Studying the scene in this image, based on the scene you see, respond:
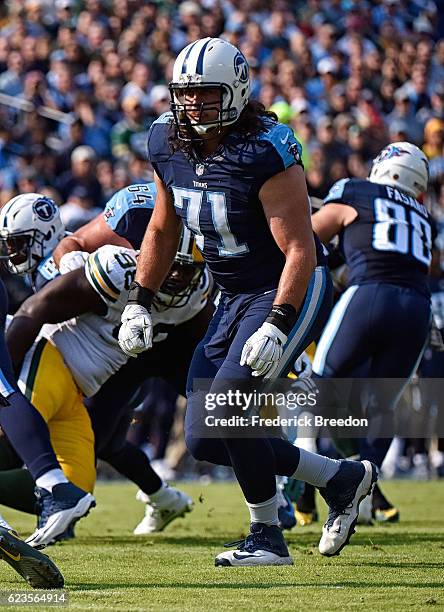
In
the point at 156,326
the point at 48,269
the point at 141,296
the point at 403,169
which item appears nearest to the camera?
the point at 141,296

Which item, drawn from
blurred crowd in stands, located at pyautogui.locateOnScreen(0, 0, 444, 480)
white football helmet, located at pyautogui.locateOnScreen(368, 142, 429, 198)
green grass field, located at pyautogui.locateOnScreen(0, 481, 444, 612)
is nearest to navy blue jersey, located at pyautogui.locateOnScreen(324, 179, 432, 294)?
white football helmet, located at pyautogui.locateOnScreen(368, 142, 429, 198)

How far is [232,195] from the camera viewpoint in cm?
449

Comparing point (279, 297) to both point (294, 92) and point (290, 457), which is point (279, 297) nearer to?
point (290, 457)

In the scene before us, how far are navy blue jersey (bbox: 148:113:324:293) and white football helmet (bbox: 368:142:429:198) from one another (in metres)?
2.42

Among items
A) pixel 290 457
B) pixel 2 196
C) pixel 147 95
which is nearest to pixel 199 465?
pixel 2 196

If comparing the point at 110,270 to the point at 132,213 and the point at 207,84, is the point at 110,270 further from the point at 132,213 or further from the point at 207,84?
the point at 207,84

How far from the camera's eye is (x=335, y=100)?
12859mm

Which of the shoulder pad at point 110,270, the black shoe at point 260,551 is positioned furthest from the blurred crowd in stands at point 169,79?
the black shoe at point 260,551

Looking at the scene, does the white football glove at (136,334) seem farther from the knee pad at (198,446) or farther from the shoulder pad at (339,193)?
the shoulder pad at (339,193)

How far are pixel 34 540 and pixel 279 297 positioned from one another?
1413 millimetres

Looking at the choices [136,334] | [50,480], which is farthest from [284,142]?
[50,480]

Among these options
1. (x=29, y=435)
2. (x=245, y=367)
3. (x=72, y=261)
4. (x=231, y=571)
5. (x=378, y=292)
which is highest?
(x=72, y=261)

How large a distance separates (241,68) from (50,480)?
1797mm

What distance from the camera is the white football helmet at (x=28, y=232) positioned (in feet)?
19.9
